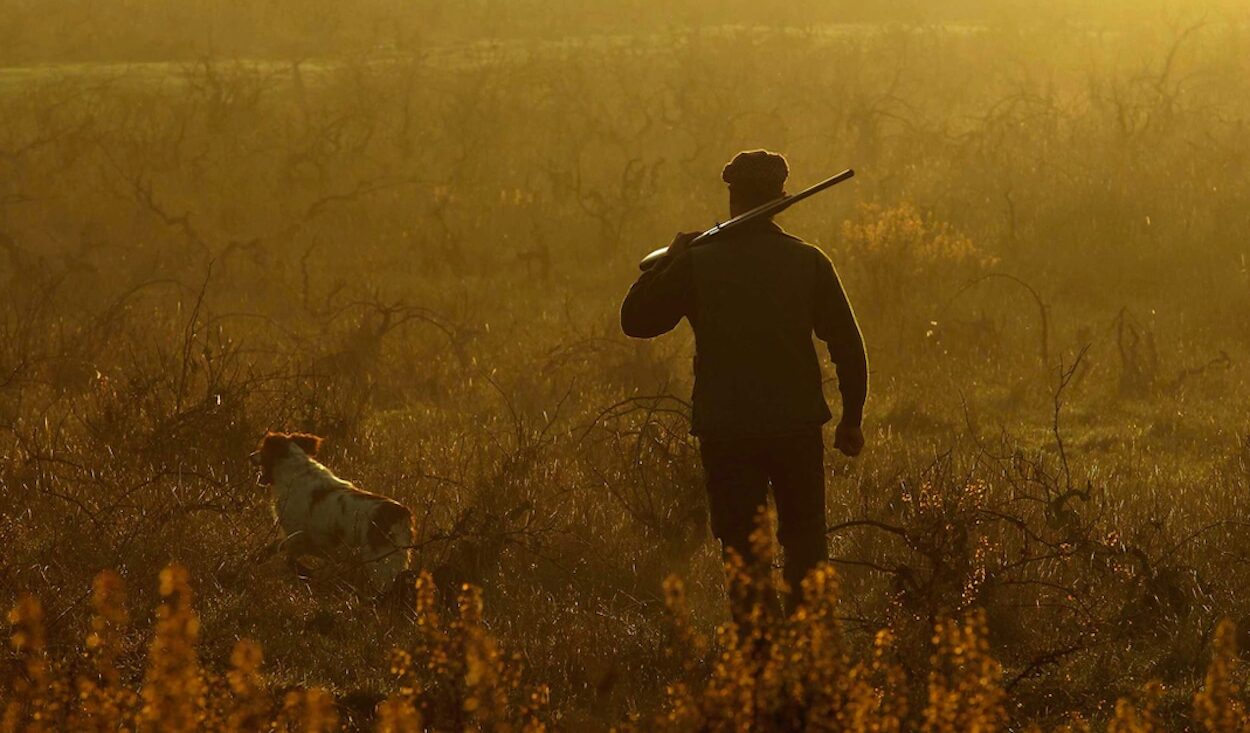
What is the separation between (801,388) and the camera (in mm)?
5547

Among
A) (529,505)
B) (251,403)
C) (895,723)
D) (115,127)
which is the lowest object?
(895,723)

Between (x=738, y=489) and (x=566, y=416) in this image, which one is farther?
(x=566, y=416)

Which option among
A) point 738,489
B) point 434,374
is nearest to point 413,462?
point 434,374

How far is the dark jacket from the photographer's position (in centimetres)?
551

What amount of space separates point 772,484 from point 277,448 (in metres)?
2.82

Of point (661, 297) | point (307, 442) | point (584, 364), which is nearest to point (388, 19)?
point (584, 364)

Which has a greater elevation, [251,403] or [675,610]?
[251,403]

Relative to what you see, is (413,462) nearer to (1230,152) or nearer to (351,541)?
(351,541)

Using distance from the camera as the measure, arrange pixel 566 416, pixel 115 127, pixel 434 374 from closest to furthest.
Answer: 1. pixel 566 416
2. pixel 434 374
3. pixel 115 127

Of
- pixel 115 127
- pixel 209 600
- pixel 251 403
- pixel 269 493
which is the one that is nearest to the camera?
pixel 209 600

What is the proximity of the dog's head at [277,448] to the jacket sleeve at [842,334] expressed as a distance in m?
2.89

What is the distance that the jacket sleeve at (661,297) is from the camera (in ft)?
18.4

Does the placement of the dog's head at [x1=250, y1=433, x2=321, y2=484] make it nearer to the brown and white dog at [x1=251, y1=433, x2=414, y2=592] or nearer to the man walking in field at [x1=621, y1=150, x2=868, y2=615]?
the brown and white dog at [x1=251, y1=433, x2=414, y2=592]

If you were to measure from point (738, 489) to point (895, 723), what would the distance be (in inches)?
74.7
